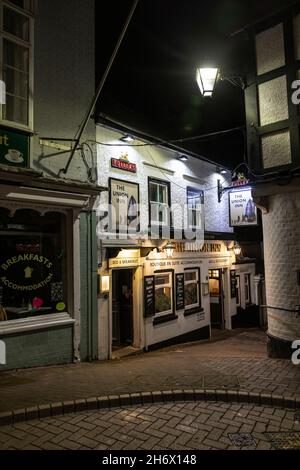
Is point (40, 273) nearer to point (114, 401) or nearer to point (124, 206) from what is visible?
point (124, 206)

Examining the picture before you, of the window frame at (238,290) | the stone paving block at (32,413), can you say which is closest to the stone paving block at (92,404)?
the stone paving block at (32,413)

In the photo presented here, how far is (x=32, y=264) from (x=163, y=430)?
4375 mm

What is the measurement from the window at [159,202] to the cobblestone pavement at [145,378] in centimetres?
429

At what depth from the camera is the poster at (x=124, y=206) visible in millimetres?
9117

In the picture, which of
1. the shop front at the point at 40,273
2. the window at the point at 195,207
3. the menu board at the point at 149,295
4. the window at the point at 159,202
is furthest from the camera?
the window at the point at 195,207

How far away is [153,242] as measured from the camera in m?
9.95

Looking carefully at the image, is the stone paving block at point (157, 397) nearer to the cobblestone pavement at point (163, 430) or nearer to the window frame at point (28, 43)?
the cobblestone pavement at point (163, 430)

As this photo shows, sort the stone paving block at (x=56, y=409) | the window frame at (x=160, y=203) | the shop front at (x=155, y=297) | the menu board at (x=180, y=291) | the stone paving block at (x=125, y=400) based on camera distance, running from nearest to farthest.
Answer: the stone paving block at (x=56, y=409) → the stone paving block at (x=125, y=400) → the shop front at (x=155, y=297) → the window frame at (x=160, y=203) → the menu board at (x=180, y=291)

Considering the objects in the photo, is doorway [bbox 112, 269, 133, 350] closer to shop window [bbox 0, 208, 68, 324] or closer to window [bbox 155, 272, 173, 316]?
window [bbox 155, 272, 173, 316]

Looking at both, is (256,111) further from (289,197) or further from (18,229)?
(18,229)

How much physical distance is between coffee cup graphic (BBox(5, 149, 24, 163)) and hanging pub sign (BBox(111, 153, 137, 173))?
270 centimetres
